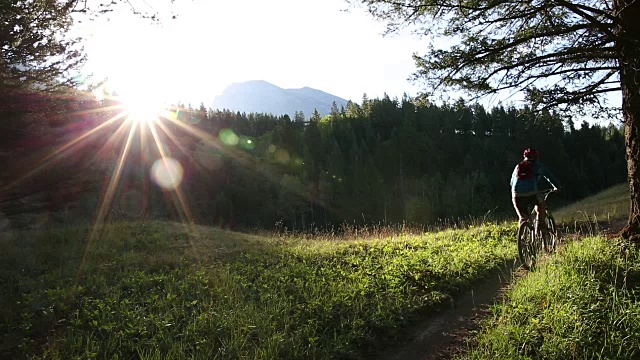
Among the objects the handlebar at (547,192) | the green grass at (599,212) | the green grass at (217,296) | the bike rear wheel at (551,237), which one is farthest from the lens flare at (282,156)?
the bike rear wheel at (551,237)

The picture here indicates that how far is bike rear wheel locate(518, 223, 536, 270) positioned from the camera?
7539mm

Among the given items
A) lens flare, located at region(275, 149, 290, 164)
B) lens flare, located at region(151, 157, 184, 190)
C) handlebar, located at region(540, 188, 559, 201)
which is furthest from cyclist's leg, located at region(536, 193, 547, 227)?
lens flare, located at region(275, 149, 290, 164)

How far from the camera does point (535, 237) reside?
750 centimetres

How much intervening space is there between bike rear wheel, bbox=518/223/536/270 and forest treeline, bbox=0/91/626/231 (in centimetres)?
5369

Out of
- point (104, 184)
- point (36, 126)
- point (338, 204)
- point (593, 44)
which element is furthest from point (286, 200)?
point (593, 44)

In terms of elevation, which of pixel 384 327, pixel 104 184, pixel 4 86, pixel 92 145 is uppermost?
pixel 4 86

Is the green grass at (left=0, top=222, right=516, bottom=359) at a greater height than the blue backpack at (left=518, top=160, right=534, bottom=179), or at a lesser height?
lesser

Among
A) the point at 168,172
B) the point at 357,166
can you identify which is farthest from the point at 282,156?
the point at 168,172

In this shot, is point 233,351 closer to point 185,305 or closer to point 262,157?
point 185,305

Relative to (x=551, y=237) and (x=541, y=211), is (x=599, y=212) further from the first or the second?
(x=541, y=211)

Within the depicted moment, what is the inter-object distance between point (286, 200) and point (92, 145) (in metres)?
63.6

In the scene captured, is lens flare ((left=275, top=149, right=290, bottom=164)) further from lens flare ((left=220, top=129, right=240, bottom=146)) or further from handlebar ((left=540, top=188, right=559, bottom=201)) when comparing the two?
handlebar ((left=540, top=188, right=559, bottom=201))

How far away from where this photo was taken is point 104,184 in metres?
16.7

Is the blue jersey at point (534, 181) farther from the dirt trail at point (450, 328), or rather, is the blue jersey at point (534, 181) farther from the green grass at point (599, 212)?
the dirt trail at point (450, 328)
